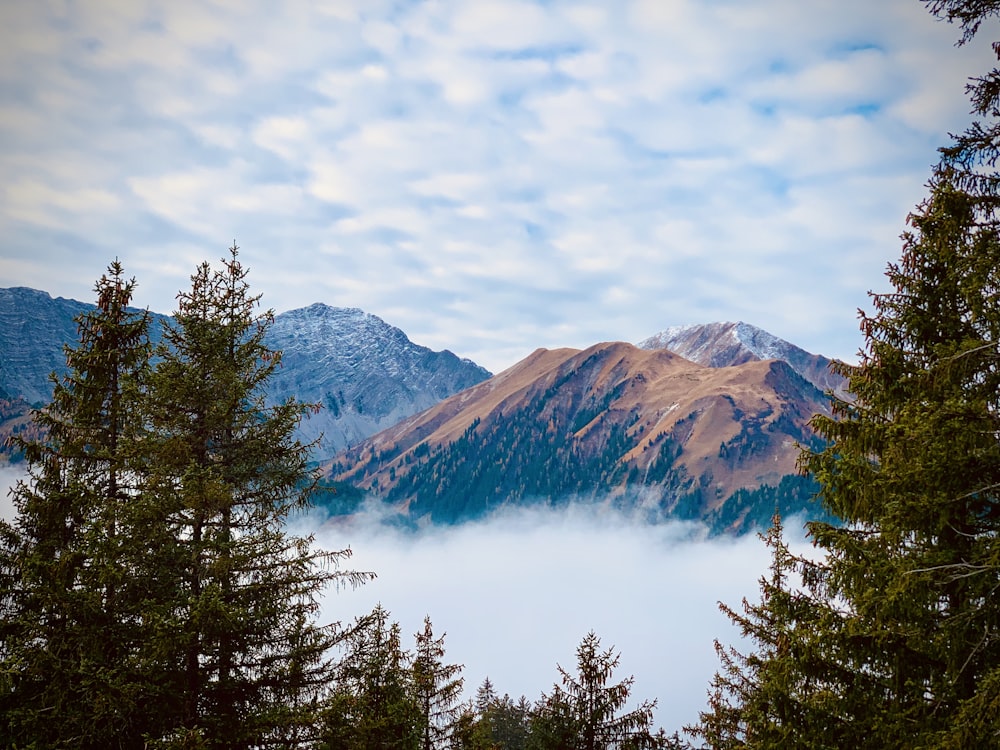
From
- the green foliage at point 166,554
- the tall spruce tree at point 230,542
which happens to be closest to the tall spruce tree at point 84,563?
the green foliage at point 166,554

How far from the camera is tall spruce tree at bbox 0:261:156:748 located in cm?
1081

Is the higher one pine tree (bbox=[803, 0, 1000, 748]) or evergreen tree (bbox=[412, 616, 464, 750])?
pine tree (bbox=[803, 0, 1000, 748])

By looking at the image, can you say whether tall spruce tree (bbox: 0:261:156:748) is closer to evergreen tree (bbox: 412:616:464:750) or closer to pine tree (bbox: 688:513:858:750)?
evergreen tree (bbox: 412:616:464:750)

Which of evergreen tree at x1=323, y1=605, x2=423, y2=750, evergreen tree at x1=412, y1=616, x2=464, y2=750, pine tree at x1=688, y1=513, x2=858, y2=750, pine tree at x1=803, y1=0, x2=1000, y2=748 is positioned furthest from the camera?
evergreen tree at x1=412, y1=616, x2=464, y2=750

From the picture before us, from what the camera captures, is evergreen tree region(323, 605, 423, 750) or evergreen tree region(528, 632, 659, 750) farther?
evergreen tree region(528, 632, 659, 750)

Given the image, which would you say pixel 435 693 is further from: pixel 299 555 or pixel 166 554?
pixel 166 554

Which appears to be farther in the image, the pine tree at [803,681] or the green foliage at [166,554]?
the green foliage at [166,554]

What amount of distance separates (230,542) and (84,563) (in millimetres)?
2885

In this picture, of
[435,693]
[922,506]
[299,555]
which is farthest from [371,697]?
[922,506]

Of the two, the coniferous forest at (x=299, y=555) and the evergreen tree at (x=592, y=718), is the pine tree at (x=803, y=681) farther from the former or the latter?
the evergreen tree at (x=592, y=718)

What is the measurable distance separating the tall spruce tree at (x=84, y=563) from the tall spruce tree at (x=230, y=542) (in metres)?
0.63

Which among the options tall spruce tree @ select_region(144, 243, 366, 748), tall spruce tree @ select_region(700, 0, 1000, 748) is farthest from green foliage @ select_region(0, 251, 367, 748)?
tall spruce tree @ select_region(700, 0, 1000, 748)

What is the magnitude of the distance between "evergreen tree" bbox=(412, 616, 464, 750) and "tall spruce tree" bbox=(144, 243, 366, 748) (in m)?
5.68

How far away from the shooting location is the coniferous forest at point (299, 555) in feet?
27.4
